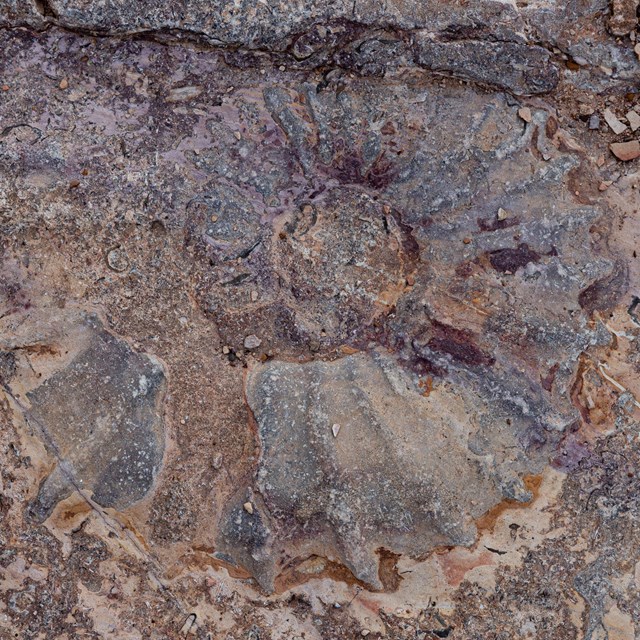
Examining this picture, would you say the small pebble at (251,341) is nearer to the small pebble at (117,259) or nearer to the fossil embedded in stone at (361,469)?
the fossil embedded in stone at (361,469)

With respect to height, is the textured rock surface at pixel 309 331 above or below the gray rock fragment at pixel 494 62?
below

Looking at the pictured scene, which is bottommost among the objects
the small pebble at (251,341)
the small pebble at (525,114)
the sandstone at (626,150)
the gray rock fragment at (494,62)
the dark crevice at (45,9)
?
the small pebble at (251,341)

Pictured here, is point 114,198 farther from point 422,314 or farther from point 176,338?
point 422,314

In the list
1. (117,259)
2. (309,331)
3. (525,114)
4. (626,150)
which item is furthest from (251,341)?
(626,150)

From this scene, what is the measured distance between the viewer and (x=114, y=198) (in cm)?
277

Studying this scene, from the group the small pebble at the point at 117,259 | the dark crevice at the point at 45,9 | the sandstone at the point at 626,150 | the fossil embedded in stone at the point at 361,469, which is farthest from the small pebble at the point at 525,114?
the dark crevice at the point at 45,9

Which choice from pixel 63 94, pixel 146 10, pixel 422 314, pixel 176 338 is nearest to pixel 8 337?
pixel 176 338

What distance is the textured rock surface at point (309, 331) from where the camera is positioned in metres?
2.76

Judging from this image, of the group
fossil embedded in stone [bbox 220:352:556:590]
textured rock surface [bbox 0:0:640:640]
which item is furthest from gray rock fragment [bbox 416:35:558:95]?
fossil embedded in stone [bbox 220:352:556:590]

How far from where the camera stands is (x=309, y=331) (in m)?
2.87

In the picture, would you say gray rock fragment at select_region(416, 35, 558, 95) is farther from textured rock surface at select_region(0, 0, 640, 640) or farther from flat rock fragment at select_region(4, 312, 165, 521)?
flat rock fragment at select_region(4, 312, 165, 521)

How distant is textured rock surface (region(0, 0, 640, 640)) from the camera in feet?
9.05

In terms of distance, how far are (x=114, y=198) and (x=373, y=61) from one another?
51.2 inches

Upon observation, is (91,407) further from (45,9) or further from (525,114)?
(525,114)
